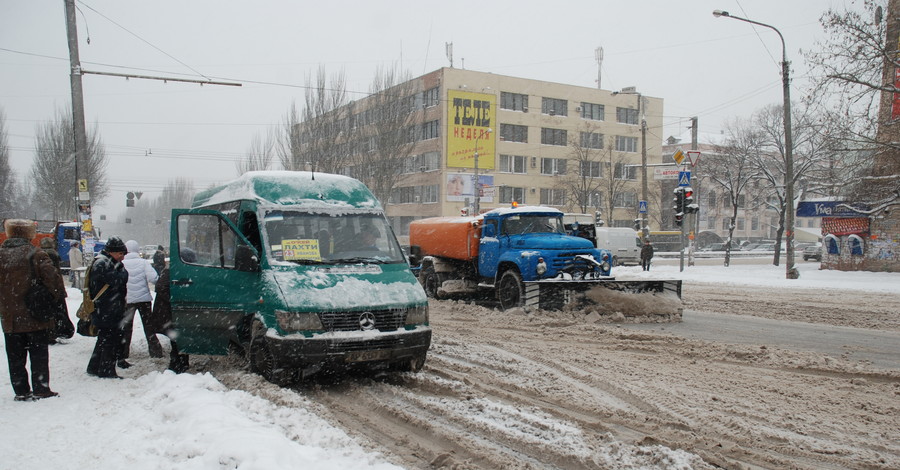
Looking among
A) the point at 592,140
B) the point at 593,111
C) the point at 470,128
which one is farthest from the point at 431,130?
the point at 593,111

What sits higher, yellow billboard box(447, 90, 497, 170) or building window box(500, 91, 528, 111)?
building window box(500, 91, 528, 111)

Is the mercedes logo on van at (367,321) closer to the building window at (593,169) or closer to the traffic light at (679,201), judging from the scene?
the traffic light at (679,201)

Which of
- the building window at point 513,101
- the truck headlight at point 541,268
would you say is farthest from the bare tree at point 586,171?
the truck headlight at point 541,268

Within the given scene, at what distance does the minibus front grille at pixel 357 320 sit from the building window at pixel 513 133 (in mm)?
51385

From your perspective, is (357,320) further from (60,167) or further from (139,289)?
(60,167)

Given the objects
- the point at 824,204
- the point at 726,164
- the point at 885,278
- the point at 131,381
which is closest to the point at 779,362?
the point at 131,381

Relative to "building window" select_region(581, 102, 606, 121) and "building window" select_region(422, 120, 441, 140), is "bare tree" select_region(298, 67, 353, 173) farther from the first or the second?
"building window" select_region(581, 102, 606, 121)

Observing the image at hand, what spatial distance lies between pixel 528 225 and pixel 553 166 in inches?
1835

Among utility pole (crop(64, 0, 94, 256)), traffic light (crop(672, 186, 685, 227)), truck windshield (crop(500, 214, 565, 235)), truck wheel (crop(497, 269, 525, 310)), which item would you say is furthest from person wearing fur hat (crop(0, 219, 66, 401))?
Result: traffic light (crop(672, 186, 685, 227))

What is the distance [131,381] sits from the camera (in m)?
7.04

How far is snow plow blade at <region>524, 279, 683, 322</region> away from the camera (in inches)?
481

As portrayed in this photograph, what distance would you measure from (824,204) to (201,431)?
3025 cm

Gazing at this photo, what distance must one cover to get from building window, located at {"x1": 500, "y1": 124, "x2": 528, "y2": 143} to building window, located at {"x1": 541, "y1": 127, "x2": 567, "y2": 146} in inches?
81.9

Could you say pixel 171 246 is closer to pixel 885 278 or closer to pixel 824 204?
pixel 885 278
